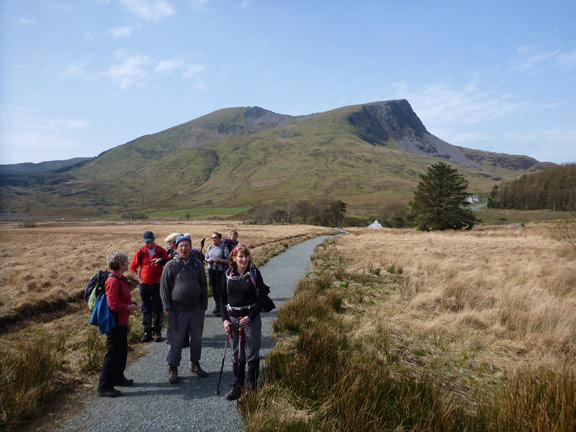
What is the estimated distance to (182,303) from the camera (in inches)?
197

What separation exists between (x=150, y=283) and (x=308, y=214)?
8676 centimetres

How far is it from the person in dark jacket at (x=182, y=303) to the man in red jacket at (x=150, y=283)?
1782 mm

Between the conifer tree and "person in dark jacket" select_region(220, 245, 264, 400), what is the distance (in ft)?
161

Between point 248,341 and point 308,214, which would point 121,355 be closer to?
point 248,341

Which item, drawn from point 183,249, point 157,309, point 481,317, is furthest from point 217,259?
point 481,317

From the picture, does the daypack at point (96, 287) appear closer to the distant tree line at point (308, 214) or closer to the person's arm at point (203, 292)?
the person's arm at point (203, 292)

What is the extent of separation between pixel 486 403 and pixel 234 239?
640 centimetres

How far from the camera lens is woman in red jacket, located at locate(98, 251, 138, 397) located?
4508 millimetres

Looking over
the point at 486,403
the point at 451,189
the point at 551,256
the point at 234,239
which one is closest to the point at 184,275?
the point at 234,239

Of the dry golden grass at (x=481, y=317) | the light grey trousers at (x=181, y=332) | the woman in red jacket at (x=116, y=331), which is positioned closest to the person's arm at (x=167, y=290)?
the light grey trousers at (x=181, y=332)

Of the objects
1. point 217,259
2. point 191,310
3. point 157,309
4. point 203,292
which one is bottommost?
point 157,309

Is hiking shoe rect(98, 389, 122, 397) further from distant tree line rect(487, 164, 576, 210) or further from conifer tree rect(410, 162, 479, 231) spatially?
distant tree line rect(487, 164, 576, 210)

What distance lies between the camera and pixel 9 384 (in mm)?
3941

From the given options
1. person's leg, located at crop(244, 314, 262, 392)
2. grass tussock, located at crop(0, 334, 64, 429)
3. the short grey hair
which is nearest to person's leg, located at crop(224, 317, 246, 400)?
person's leg, located at crop(244, 314, 262, 392)
